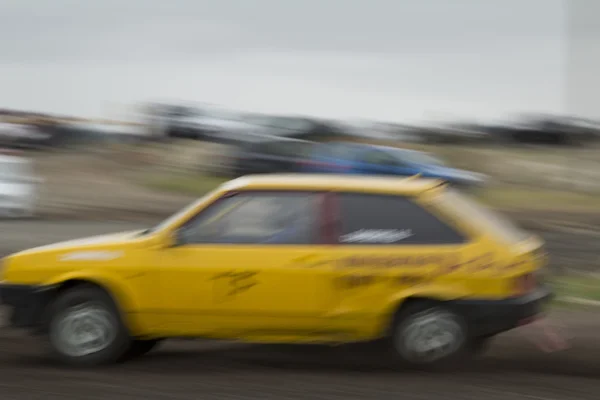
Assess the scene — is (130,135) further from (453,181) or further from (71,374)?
(71,374)

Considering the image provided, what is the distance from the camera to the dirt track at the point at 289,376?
22.8 ft

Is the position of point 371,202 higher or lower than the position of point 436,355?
higher

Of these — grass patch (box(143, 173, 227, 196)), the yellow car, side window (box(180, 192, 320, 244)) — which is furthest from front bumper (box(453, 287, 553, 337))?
grass patch (box(143, 173, 227, 196))

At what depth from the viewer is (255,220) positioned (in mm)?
8023

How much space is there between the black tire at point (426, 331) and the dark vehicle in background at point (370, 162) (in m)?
16.3

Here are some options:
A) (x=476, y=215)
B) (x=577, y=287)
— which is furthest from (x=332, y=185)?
(x=577, y=287)

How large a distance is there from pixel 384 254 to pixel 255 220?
3.20 feet

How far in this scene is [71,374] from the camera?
7.71 meters

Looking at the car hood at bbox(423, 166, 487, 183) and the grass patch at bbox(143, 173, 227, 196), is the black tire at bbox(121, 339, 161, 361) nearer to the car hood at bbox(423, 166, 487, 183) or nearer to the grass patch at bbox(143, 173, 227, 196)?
the car hood at bbox(423, 166, 487, 183)

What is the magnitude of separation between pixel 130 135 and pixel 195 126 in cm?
232

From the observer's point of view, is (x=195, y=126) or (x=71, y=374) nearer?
(x=71, y=374)

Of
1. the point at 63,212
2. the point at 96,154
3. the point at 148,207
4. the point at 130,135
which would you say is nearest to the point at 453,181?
the point at 148,207

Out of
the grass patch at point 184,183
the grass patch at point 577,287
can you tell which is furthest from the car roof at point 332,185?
the grass patch at point 184,183

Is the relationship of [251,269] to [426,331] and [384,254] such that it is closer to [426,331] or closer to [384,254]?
[384,254]
